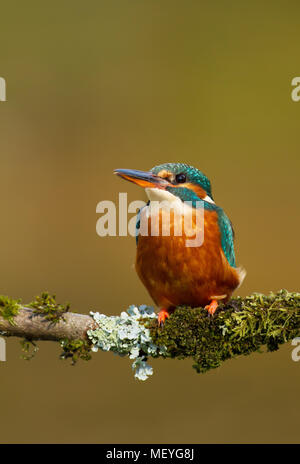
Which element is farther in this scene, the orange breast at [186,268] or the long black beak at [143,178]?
the orange breast at [186,268]

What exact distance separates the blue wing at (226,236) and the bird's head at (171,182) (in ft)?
0.44

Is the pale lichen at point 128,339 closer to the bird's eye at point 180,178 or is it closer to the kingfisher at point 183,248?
the kingfisher at point 183,248

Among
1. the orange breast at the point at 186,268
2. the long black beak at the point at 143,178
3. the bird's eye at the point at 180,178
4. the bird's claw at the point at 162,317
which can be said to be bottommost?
the bird's claw at the point at 162,317

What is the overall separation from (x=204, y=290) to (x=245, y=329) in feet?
1.17

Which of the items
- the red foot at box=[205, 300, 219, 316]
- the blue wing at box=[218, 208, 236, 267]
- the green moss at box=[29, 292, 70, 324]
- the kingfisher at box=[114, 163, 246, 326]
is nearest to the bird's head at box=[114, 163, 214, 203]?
the kingfisher at box=[114, 163, 246, 326]

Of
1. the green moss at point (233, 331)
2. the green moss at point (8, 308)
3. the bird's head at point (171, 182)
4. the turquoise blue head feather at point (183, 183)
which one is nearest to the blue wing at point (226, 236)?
the turquoise blue head feather at point (183, 183)

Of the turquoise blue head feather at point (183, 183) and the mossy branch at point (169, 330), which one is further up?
the turquoise blue head feather at point (183, 183)

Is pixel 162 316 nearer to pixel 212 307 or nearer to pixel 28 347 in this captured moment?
pixel 212 307

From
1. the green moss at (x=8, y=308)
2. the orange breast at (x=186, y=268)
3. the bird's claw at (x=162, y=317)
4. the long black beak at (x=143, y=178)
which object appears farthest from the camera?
the orange breast at (x=186, y=268)

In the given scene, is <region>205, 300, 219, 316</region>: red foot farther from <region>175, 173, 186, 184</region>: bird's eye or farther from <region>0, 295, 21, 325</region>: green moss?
<region>0, 295, 21, 325</region>: green moss

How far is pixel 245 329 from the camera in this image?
2141 millimetres

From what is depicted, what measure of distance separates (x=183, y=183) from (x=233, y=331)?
63 centimetres

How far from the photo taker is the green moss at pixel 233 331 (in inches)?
83.5

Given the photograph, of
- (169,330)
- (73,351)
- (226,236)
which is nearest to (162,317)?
(169,330)
